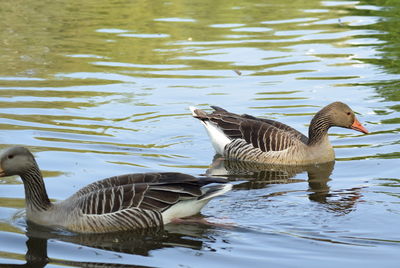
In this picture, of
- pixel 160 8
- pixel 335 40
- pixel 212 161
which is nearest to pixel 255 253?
pixel 212 161

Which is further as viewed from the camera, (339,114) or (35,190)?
(339,114)

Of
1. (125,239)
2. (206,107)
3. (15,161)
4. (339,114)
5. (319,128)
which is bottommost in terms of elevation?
(125,239)

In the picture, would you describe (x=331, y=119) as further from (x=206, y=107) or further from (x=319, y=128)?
(x=206, y=107)

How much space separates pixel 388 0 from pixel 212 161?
1565 centimetres

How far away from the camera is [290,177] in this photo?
1289cm

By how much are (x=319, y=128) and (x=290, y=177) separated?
1304 millimetres

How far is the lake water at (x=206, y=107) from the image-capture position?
9.66 metres

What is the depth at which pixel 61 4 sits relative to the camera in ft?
88.3

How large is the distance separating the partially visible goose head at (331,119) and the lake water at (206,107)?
1.67ft

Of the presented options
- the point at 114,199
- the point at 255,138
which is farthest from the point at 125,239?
the point at 255,138

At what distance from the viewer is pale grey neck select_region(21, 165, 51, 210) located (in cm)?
1021

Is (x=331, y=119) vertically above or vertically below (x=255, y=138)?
above

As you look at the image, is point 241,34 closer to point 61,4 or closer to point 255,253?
point 61,4

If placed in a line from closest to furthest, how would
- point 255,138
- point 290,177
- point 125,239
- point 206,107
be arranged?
point 125,239
point 290,177
point 255,138
point 206,107
